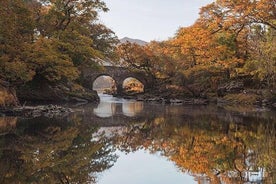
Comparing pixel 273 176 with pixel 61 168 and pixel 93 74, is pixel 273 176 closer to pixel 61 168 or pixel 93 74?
pixel 61 168

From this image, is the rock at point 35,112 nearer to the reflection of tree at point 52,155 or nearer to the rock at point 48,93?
the reflection of tree at point 52,155

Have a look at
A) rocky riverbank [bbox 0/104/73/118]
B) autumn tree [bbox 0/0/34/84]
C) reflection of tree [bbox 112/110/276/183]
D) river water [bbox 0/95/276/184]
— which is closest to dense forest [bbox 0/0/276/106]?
autumn tree [bbox 0/0/34/84]

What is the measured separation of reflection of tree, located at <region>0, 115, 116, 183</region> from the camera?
8.39 metres

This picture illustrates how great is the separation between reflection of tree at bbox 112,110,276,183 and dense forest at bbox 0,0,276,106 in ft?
35.2

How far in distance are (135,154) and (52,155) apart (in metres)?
2.63

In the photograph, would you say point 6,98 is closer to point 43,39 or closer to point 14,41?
point 14,41

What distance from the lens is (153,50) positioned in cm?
5759

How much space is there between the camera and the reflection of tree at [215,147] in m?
9.11

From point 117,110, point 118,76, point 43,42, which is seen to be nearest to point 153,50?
point 118,76

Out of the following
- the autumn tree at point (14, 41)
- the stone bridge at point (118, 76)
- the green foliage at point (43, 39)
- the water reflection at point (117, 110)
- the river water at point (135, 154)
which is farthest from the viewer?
the stone bridge at point (118, 76)

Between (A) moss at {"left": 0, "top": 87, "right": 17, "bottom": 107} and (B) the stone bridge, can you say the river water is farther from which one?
(B) the stone bridge

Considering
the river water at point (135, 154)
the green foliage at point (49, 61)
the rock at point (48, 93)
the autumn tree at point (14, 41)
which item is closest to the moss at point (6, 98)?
the autumn tree at point (14, 41)

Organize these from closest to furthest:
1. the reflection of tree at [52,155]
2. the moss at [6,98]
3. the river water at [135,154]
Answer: the reflection of tree at [52,155] → the river water at [135,154] → the moss at [6,98]

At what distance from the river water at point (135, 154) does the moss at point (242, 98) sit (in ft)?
75.2
